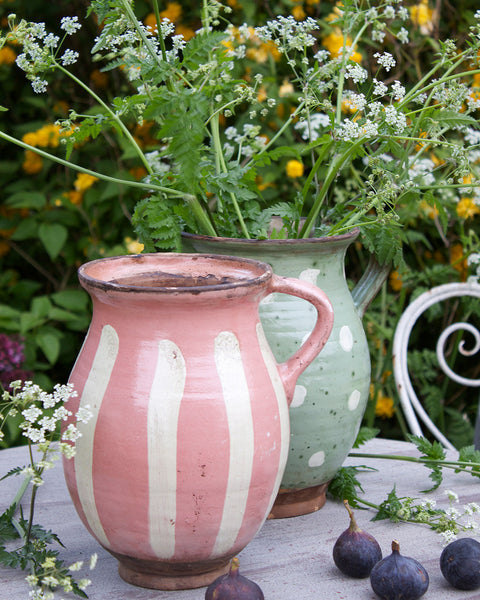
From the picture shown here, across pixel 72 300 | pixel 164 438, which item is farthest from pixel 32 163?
pixel 164 438

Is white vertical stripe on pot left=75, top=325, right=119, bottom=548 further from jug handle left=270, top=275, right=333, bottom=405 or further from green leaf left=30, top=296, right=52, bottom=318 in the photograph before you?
green leaf left=30, top=296, right=52, bottom=318

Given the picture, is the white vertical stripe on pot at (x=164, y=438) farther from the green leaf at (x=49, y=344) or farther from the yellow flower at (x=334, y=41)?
the yellow flower at (x=334, y=41)

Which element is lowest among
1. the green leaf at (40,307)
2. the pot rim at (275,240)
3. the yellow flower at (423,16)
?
the green leaf at (40,307)

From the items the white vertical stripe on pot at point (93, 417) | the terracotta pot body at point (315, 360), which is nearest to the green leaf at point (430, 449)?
the terracotta pot body at point (315, 360)

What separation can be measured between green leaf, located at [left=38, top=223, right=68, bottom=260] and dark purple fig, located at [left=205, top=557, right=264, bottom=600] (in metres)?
1.53

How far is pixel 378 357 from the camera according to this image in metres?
2.13

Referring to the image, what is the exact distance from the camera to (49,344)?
2057 mm

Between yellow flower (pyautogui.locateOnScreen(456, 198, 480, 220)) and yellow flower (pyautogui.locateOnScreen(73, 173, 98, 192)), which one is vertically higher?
yellow flower (pyautogui.locateOnScreen(73, 173, 98, 192))

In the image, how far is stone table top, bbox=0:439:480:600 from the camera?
0.88m

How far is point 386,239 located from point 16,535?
0.61 m

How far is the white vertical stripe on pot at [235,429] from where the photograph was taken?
82 cm

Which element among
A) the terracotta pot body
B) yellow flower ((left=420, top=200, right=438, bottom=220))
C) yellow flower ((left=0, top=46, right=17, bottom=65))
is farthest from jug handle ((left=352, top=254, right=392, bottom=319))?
yellow flower ((left=0, top=46, right=17, bottom=65))

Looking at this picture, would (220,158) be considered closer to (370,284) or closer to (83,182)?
(370,284)

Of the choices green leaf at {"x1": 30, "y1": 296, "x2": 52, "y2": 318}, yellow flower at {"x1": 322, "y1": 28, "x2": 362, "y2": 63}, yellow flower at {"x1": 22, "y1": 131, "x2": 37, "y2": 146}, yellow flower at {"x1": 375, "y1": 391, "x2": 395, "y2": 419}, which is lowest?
yellow flower at {"x1": 375, "y1": 391, "x2": 395, "y2": 419}
